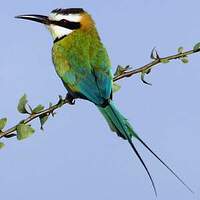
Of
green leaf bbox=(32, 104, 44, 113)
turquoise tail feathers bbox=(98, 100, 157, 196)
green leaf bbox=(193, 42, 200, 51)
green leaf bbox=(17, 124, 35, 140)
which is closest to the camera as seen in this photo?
green leaf bbox=(17, 124, 35, 140)

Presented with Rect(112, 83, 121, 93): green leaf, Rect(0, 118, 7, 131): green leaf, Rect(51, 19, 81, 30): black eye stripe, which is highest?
Rect(0, 118, 7, 131): green leaf

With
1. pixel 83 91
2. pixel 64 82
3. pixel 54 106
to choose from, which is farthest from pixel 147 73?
pixel 64 82

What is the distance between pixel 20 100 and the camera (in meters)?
2.08

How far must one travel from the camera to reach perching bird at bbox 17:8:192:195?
2.86 meters

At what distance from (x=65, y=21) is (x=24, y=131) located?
74.0 inches

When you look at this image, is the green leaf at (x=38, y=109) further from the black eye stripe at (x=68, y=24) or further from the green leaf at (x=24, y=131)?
the black eye stripe at (x=68, y=24)

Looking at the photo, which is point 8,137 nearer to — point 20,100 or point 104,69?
point 20,100

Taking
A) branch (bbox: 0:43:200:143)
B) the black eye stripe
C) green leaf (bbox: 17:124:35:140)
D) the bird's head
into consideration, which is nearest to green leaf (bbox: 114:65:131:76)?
branch (bbox: 0:43:200:143)

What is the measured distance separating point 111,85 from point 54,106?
2.68 feet

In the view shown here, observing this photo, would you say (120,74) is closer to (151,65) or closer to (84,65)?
(151,65)

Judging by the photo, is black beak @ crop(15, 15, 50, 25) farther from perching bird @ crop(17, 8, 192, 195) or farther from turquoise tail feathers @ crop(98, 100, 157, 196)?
turquoise tail feathers @ crop(98, 100, 157, 196)

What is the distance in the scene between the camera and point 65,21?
3.62m

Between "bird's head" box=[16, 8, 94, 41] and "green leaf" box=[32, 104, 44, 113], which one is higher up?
"green leaf" box=[32, 104, 44, 113]

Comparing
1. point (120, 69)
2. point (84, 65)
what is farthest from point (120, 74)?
point (84, 65)
